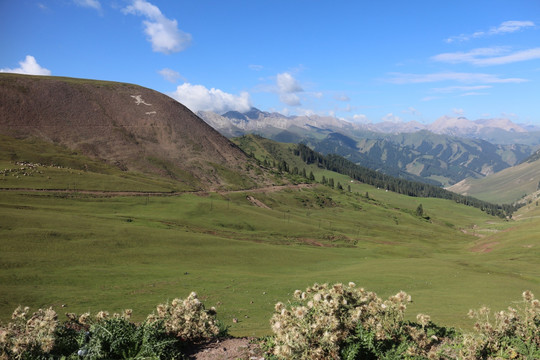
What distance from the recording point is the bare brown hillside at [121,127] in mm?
141375

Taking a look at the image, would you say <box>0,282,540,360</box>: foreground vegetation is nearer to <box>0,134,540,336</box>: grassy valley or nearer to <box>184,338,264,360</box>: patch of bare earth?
<box>184,338,264,360</box>: patch of bare earth

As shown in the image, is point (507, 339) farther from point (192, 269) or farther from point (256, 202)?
point (256, 202)

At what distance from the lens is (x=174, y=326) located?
478 inches

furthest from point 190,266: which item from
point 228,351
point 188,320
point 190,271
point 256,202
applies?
point 256,202

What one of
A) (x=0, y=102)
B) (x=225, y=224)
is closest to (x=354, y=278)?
(x=225, y=224)

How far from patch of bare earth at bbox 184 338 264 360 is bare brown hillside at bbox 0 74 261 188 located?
138269 millimetres

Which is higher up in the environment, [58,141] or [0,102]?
[0,102]

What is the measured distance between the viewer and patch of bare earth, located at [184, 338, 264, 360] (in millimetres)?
11688

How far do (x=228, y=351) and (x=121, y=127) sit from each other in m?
172

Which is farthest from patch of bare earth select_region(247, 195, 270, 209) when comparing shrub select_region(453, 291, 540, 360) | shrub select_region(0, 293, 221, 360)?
shrub select_region(453, 291, 540, 360)

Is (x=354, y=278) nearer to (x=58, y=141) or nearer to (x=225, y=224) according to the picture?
(x=225, y=224)

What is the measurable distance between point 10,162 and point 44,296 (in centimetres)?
10204

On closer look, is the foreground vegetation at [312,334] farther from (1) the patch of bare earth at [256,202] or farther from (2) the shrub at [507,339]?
(1) the patch of bare earth at [256,202]

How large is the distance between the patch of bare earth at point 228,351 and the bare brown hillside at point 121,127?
138269mm
